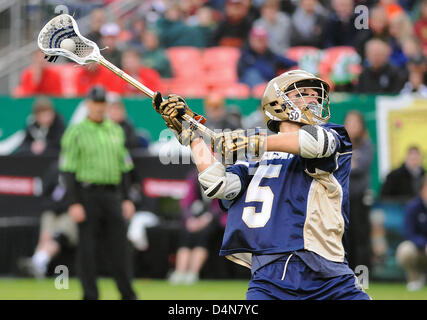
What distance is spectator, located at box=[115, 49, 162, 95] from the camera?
39.0 feet

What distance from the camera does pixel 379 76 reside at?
Answer: 11516 millimetres

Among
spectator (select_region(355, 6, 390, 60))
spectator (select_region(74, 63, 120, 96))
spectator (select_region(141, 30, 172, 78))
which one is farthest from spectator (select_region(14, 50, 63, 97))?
spectator (select_region(355, 6, 390, 60))

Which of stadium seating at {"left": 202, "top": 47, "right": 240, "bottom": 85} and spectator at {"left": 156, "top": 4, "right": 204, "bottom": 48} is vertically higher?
spectator at {"left": 156, "top": 4, "right": 204, "bottom": 48}

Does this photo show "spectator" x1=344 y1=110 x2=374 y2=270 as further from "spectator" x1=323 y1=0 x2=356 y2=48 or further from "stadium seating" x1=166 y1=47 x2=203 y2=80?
→ "stadium seating" x1=166 y1=47 x2=203 y2=80

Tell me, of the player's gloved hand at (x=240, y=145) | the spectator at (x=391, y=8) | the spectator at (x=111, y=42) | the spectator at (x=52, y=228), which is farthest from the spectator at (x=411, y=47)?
the player's gloved hand at (x=240, y=145)

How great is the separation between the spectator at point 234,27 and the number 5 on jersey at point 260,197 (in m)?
9.08

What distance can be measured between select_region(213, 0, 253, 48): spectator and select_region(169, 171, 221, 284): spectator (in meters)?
3.42

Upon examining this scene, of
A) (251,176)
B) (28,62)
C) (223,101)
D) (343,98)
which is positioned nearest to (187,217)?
(223,101)

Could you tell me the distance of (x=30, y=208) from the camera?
431 inches

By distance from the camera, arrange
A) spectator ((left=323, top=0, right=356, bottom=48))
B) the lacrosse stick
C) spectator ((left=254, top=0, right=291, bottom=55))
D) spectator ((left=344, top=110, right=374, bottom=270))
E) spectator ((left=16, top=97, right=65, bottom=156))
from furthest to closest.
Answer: spectator ((left=254, top=0, right=291, bottom=55)) → spectator ((left=323, top=0, right=356, bottom=48)) → spectator ((left=16, top=97, right=65, bottom=156)) → spectator ((left=344, top=110, right=374, bottom=270)) → the lacrosse stick

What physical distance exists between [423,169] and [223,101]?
2.67 meters

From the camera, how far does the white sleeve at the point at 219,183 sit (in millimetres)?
4305

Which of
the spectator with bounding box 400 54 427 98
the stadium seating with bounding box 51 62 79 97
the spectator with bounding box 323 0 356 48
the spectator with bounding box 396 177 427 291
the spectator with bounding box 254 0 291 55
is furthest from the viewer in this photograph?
the spectator with bounding box 254 0 291 55
